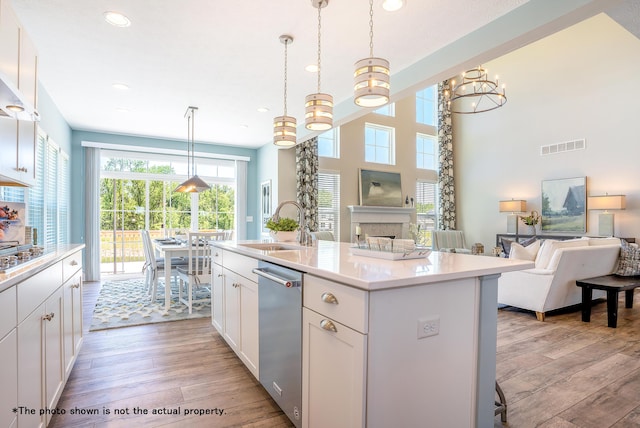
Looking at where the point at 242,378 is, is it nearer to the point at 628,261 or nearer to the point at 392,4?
the point at 392,4

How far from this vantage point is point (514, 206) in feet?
23.4

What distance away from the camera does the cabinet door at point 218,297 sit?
10.00 ft

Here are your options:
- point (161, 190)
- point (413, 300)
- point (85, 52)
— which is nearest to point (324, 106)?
point (413, 300)


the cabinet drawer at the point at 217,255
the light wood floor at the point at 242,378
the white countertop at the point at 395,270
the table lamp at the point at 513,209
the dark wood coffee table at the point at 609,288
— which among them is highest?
the table lamp at the point at 513,209

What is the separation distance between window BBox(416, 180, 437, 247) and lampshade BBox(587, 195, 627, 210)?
11.0ft

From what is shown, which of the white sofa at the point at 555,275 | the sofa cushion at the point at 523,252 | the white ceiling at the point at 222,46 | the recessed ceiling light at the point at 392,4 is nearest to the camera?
the recessed ceiling light at the point at 392,4

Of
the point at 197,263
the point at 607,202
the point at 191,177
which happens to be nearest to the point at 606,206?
the point at 607,202

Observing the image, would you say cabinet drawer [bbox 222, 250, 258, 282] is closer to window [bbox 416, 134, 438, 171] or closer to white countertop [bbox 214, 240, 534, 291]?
white countertop [bbox 214, 240, 534, 291]

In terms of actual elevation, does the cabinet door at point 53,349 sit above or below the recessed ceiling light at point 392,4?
below

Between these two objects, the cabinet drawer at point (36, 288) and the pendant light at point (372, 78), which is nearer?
the cabinet drawer at point (36, 288)

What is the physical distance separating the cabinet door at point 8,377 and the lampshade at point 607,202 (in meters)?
7.48

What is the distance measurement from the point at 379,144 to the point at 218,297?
19.1ft

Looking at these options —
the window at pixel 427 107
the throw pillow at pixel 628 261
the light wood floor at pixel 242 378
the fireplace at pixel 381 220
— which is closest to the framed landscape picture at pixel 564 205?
the throw pillow at pixel 628 261

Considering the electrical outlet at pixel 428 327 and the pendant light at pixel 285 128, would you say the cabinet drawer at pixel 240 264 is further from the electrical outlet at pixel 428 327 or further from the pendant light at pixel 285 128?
the electrical outlet at pixel 428 327
